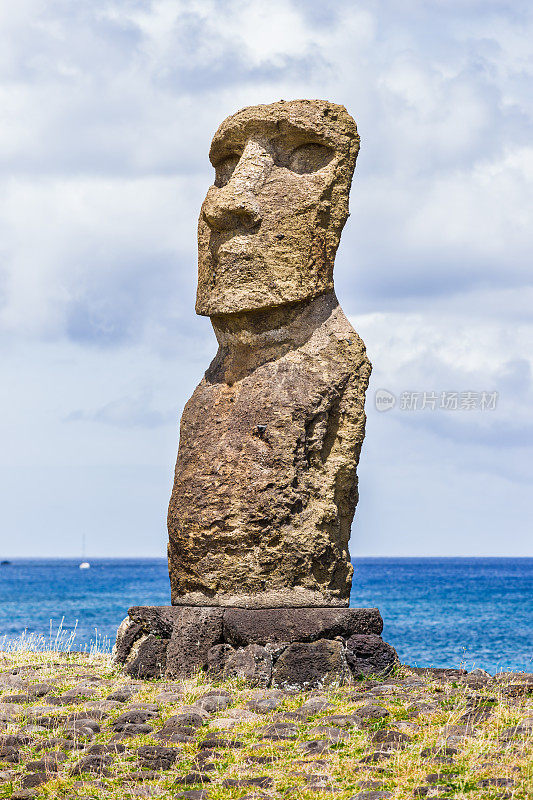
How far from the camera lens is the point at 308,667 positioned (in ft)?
26.0

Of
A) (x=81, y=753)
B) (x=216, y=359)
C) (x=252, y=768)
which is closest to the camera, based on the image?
(x=252, y=768)

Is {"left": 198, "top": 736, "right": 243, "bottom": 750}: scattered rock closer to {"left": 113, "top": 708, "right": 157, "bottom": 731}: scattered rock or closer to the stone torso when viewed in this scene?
{"left": 113, "top": 708, "right": 157, "bottom": 731}: scattered rock

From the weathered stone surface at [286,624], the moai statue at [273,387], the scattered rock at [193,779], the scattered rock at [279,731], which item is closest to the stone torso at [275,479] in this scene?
the moai statue at [273,387]

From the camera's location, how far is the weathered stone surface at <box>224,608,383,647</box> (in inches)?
315

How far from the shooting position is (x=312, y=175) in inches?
360

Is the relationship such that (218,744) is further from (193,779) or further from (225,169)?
(225,169)

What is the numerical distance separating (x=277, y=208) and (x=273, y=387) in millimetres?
1609

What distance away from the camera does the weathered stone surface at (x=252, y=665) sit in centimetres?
787

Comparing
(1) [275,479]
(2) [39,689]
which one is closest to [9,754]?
(2) [39,689]

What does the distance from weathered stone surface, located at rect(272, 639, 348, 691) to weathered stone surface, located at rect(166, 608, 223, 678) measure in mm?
607

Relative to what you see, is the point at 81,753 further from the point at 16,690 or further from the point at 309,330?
the point at 309,330

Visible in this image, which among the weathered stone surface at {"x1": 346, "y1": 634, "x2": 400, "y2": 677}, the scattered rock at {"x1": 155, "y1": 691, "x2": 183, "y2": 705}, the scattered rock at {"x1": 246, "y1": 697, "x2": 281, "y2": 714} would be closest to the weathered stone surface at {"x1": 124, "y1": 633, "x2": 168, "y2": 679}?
the scattered rock at {"x1": 155, "y1": 691, "x2": 183, "y2": 705}

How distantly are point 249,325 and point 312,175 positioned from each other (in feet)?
4.90

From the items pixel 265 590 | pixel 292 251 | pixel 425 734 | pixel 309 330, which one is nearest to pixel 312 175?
pixel 292 251
